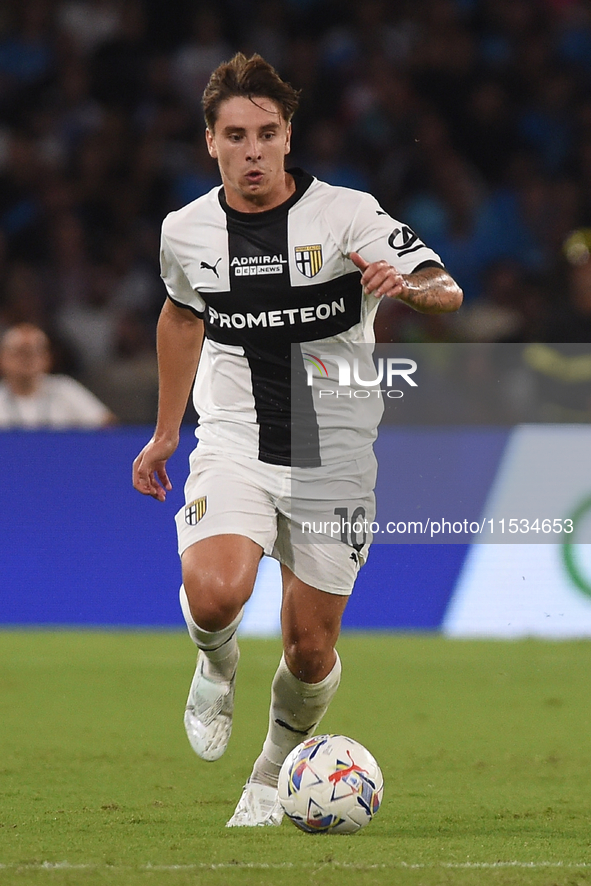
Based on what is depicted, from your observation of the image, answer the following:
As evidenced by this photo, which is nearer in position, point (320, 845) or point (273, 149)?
point (320, 845)

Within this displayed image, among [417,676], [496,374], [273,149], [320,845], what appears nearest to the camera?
[320,845]

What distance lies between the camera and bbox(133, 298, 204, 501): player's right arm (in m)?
4.99

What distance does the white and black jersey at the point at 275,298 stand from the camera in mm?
4660

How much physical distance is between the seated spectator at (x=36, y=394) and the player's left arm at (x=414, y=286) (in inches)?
205

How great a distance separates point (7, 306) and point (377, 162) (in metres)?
3.24

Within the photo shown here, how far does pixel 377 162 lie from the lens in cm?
1175

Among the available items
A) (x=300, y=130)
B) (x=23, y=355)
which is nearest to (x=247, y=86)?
(x=23, y=355)

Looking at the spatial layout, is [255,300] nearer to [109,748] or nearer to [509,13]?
[109,748]

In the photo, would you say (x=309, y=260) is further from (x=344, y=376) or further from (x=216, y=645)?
(x=216, y=645)

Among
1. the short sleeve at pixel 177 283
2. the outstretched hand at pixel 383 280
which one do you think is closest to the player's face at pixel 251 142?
the short sleeve at pixel 177 283

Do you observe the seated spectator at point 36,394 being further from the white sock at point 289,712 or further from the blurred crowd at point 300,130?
the white sock at point 289,712

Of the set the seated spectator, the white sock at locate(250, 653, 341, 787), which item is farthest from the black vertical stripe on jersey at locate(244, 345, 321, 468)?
the seated spectator

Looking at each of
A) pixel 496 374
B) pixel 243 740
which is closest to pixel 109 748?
pixel 243 740

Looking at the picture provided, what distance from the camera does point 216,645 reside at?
4570 millimetres
